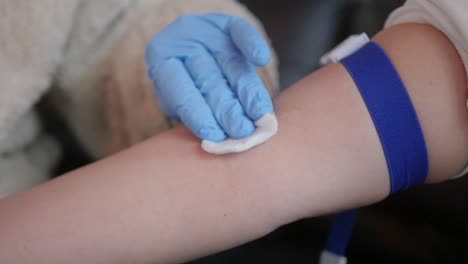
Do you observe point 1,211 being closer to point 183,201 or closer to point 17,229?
point 17,229

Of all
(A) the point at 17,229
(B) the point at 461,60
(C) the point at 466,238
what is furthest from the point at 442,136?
(A) the point at 17,229

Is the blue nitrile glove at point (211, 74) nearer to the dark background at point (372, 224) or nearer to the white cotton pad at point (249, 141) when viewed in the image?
the white cotton pad at point (249, 141)

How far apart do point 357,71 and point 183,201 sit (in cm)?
24

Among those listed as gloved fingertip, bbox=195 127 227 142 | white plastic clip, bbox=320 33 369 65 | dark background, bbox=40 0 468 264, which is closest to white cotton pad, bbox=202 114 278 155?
gloved fingertip, bbox=195 127 227 142

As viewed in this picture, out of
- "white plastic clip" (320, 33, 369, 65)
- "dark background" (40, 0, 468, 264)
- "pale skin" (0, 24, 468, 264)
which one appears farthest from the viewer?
"dark background" (40, 0, 468, 264)

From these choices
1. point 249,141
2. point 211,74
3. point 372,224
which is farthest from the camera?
point 372,224

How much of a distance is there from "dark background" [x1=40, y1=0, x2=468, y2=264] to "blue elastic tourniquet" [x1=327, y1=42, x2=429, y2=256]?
0.26 meters

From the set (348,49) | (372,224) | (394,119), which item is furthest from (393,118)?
(372,224)

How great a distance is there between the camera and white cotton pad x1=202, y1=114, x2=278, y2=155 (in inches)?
22.8

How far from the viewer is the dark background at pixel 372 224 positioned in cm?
84

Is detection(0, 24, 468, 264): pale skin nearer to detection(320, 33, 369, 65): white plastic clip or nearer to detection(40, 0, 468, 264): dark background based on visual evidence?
detection(320, 33, 369, 65): white plastic clip

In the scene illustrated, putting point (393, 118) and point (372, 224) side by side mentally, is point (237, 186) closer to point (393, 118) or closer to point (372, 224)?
point (393, 118)

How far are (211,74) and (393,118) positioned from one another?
0.77 ft

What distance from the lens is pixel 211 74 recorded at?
2.25 ft
